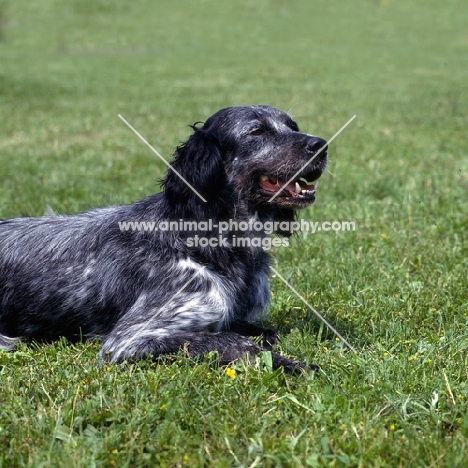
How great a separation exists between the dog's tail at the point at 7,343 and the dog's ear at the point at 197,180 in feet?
5.01

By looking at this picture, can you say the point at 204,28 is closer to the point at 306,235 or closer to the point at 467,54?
the point at 467,54

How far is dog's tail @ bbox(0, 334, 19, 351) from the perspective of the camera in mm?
5530

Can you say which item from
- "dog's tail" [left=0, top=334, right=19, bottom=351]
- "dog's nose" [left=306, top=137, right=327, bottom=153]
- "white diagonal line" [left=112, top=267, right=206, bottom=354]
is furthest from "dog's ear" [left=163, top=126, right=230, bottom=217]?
"dog's tail" [left=0, top=334, right=19, bottom=351]

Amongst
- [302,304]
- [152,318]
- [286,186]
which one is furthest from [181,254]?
[302,304]

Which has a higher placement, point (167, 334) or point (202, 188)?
point (202, 188)

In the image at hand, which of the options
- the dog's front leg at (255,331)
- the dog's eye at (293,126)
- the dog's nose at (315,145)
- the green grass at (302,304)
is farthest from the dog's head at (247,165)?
the green grass at (302,304)

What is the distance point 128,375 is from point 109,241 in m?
1.33

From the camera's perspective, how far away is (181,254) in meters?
5.43

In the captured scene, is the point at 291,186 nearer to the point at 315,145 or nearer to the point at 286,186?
the point at 286,186

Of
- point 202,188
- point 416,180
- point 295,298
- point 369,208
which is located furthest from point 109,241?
point 416,180

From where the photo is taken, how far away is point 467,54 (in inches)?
1366

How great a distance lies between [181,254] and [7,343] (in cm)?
144

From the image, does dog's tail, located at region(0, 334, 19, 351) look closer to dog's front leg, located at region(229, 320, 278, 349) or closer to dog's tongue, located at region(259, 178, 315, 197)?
dog's front leg, located at region(229, 320, 278, 349)

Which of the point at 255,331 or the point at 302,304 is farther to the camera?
the point at 302,304
